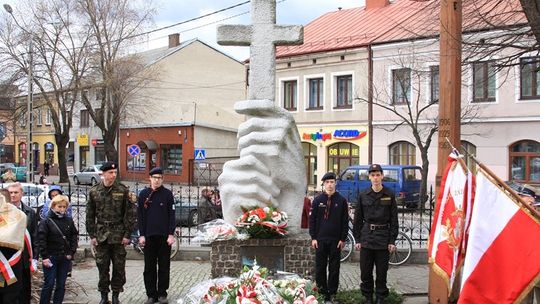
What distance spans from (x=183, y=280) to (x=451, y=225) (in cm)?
478

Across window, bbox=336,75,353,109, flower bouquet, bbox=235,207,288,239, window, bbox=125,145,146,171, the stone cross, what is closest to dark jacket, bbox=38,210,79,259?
flower bouquet, bbox=235,207,288,239

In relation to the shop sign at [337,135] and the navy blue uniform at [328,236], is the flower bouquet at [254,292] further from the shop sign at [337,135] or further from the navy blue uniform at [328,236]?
the shop sign at [337,135]

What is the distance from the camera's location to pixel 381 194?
7.32 metres

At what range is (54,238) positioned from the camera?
7066 mm

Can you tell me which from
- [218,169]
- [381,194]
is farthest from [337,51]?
[381,194]

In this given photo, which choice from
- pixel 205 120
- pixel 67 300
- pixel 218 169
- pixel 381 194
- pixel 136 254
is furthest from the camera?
pixel 205 120

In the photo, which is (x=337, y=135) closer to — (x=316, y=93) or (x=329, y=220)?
(x=316, y=93)

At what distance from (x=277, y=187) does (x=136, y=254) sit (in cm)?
465

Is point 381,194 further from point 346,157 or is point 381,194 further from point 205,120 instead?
point 205,120

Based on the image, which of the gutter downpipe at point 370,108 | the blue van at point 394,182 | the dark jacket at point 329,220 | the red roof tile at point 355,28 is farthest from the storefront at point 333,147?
the dark jacket at point 329,220

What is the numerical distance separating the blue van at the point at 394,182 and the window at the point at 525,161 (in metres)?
4.10

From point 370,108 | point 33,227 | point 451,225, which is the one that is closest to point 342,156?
point 370,108

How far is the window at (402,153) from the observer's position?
27.9 meters

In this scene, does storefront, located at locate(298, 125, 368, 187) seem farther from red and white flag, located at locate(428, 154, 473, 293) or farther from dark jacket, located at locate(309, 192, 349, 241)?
red and white flag, located at locate(428, 154, 473, 293)
